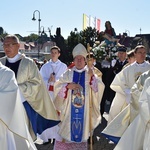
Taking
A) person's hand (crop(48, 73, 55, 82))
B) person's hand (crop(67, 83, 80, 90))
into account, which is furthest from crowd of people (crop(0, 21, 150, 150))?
person's hand (crop(48, 73, 55, 82))

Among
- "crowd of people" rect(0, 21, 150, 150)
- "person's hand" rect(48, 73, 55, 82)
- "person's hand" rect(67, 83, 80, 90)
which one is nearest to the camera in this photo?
"crowd of people" rect(0, 21, 150, 150)

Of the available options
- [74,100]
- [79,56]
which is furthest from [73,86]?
[79,56]

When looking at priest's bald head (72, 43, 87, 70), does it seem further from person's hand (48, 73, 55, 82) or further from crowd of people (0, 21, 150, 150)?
person's hand (48, 73, 55, 82)

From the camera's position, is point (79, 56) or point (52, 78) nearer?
point (79, 56)

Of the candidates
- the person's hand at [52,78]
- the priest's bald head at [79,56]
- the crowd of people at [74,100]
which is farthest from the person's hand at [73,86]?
the person's hand at [52,78]

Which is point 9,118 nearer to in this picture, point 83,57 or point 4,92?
point 4,92

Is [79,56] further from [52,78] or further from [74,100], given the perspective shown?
[52,78]

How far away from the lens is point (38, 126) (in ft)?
15.8

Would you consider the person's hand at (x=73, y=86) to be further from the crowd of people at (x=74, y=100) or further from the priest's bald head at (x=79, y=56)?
the priest's bald head at (x=79, y=56)

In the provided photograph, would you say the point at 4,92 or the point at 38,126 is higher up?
the point at 4,92

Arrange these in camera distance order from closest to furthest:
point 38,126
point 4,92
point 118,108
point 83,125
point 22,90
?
point 4,92, point 22,90, point 38,126, point 83,125, point 118,108

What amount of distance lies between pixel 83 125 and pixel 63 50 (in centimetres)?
1770

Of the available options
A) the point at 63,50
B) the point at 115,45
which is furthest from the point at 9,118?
the point at 63,50

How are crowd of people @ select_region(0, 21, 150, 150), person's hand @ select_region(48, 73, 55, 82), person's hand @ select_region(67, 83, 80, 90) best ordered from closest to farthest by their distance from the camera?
crowd of people @ select_region(0, 21, 150, 150), person's hand @ select_region(67, 83, 80, 90), person's hand @ select_region(48, 73, 55, 82)
